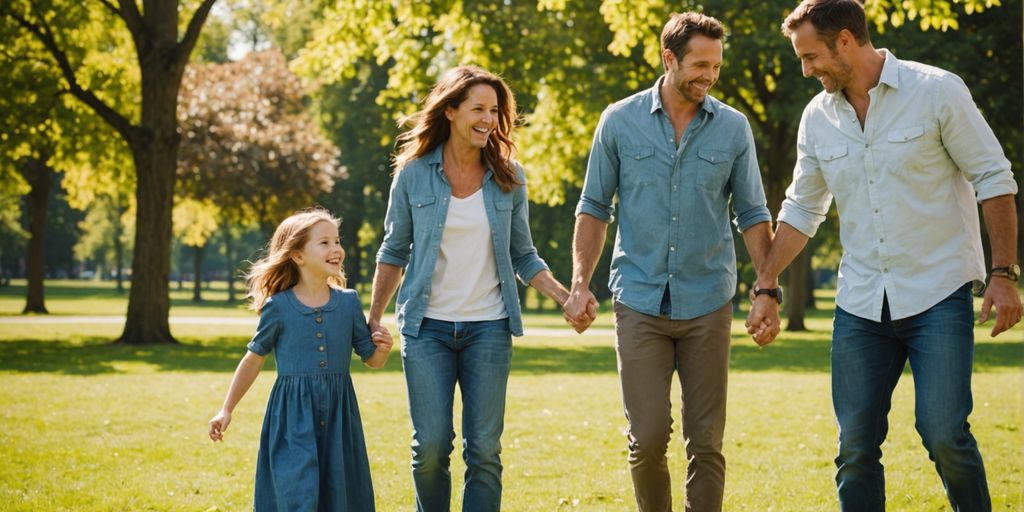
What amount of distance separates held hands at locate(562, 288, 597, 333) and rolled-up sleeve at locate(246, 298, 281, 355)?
139cm

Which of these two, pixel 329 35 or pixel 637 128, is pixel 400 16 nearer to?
pixel 329 35

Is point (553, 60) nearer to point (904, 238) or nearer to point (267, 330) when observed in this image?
point (267, 330)

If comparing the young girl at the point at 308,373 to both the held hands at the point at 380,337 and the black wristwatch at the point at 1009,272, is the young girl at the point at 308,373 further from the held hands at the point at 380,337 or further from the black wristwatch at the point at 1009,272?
the black wristwatch at the point at 1009,272

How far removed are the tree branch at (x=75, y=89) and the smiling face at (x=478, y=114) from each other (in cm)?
1725

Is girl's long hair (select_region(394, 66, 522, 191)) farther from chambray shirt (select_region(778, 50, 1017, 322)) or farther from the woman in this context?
chambray shirt (select_region(778, 50, 1017, 322))

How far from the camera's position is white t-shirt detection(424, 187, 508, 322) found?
5.42 m

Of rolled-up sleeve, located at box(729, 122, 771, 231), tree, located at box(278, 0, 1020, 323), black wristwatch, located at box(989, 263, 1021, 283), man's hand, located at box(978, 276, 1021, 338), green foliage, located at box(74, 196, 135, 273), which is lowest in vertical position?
Answer: man's hand, located at box(978, 276, 1021, 338)

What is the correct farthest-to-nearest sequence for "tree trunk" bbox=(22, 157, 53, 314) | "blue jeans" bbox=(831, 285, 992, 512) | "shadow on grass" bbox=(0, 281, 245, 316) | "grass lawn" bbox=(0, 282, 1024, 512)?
1. "shadow on grass" bbox=(0, 281, 245, 316)
2. "tree trunk" bbox=(22, 157, 53, 314)
3. "grass lawn" bbox=(0, 282, 1024, 512)
4. "blue jeans" bbox=(831, 285, 992, 512)

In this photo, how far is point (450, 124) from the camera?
18.8 feet

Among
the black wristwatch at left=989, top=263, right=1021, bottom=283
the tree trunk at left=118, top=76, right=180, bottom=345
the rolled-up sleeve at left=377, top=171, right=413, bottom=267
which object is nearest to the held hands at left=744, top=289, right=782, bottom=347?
the black wristwatch at left=989, top=263, right=1021, bottom=283

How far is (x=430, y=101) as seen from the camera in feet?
18.6

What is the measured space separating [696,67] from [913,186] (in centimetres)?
112

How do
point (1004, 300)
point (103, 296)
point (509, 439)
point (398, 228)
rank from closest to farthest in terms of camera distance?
point (1004, 300) → point (398, 228) → point (509, 439) → point (103, 296)

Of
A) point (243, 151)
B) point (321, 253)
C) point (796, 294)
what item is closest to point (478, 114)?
point (321, 253)
